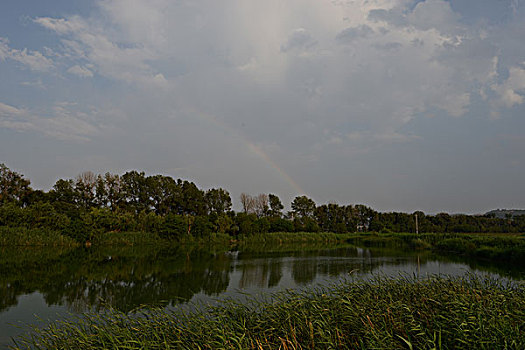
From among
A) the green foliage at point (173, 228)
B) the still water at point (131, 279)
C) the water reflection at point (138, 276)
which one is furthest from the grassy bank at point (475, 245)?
the green foliage at point (173, 228)

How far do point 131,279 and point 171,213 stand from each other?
1908cm

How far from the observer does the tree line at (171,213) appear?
25.9m

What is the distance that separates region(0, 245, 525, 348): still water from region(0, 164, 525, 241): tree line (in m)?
6.62

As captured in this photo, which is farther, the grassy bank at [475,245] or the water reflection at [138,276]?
the grassy bank at [475,245]

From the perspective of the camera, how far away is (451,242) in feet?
76.2

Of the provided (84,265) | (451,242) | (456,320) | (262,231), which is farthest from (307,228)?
(456,320)

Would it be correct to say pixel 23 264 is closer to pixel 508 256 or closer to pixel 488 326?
pixel 488 326

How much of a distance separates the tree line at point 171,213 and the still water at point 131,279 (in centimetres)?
662

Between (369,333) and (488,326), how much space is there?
1.31 m

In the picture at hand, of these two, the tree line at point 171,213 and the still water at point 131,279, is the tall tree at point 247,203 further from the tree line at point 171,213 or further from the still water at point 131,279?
the still water at point 131,279

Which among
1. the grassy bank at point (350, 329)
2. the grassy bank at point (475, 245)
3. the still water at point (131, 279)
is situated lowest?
the still water at point (131, 279)

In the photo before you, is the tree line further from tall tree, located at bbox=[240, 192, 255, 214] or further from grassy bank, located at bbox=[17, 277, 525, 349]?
grassy bank, located at bbox=[17, 277, 525, 349]

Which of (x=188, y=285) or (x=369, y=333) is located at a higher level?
(x=369, y=333)

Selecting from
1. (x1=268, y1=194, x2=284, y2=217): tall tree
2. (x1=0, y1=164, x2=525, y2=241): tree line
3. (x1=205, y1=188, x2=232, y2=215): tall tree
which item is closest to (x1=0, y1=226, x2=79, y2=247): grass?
(x1=0, y1=164, x2=525, y2=241): tree line
